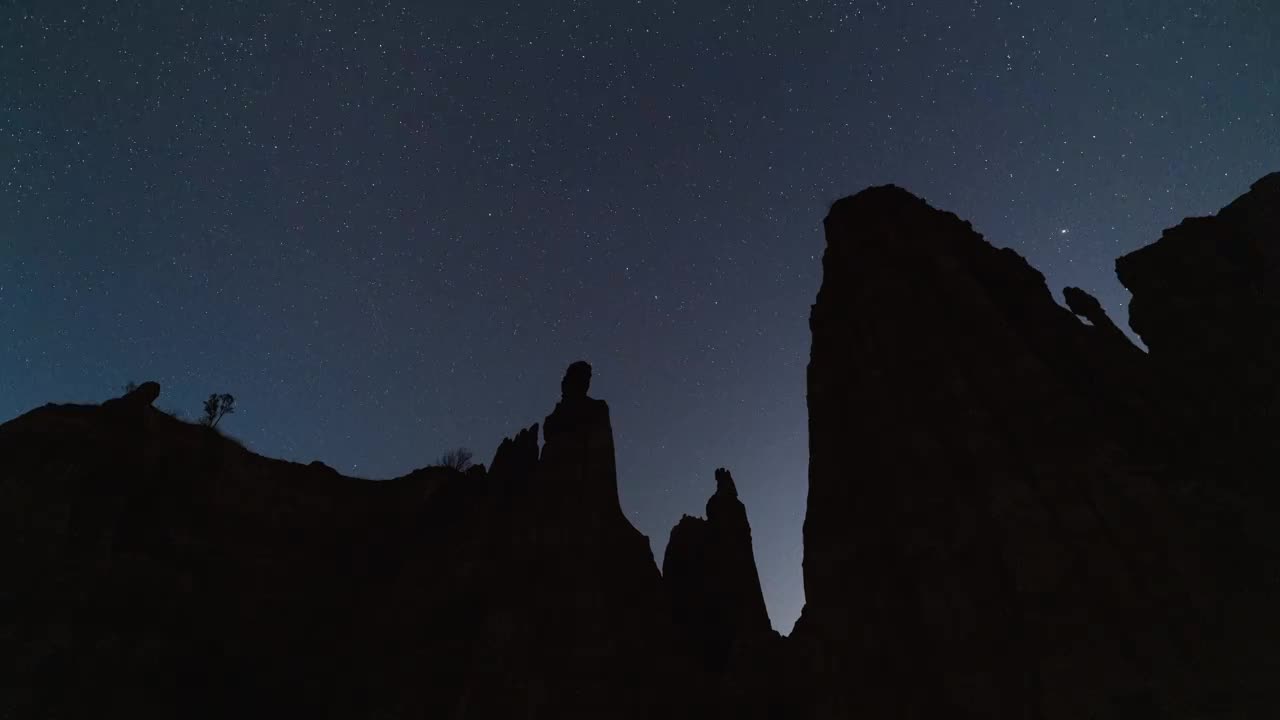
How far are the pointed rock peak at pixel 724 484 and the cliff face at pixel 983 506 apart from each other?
24.0 metres

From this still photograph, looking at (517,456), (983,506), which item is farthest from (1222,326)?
(517,456)

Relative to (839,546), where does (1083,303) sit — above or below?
above

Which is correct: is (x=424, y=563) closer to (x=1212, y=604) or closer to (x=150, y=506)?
(x=150, y=506)

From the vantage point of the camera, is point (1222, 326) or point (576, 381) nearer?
point (1222, 326)

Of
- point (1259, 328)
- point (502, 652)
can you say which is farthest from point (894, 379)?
point (502, 652)

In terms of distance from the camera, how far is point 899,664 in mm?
24250

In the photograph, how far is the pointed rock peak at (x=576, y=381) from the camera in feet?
159

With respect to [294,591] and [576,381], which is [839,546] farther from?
[294,591]

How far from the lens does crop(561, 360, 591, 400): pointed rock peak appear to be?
4847 cm

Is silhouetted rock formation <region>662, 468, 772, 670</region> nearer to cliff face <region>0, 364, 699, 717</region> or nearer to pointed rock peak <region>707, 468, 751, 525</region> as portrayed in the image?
pointed rock peak <region>707, 468, 751, 525</region>

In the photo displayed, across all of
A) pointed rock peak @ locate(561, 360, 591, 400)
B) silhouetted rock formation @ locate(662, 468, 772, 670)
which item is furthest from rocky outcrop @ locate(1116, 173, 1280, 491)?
pointed rock peak @ locate(561, 360, 591, 400)

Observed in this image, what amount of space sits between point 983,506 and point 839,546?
7.71 m

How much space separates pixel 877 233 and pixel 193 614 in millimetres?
49010

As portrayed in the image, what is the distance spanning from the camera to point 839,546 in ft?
95.8
